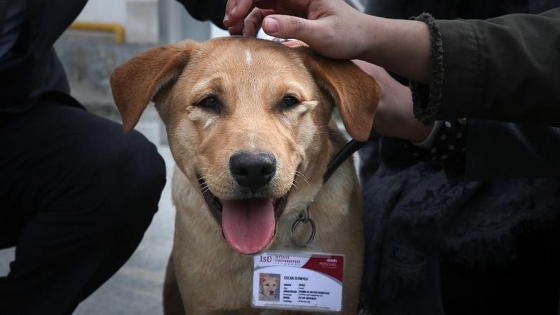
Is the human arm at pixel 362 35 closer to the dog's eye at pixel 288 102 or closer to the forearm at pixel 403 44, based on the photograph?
the forearm at pixel 403 44

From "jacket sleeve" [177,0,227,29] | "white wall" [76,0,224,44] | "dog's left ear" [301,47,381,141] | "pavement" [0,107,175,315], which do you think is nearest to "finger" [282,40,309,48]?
"dog's left ear" [301,47,381,141]

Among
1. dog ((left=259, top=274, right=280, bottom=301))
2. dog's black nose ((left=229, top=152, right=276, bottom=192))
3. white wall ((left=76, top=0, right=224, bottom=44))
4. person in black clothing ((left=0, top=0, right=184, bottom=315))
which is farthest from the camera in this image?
white wall ((left=76, top=0, right=224, bottom=44))

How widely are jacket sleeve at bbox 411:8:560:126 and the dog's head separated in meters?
0.28

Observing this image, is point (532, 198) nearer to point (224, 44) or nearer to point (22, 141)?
point (224, 44)

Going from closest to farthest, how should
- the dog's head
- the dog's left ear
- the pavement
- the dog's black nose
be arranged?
the dog's black nose
the dog's head
the dog's left ear
the pavement

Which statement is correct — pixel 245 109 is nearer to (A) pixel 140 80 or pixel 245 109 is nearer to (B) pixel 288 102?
(B) pixel 288 102

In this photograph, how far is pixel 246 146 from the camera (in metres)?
1.98

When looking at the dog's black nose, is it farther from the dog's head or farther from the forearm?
the forearm

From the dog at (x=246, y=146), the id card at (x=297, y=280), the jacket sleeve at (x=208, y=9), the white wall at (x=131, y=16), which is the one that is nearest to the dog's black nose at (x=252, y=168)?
the dog at (x=246, y=146)

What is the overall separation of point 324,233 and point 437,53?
0.75 metres

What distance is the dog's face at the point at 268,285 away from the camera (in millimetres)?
2438

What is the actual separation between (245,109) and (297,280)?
1.95 ft

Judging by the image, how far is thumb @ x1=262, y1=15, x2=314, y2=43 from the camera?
200cm

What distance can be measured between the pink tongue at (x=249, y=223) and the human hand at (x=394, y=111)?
1.49 ft
